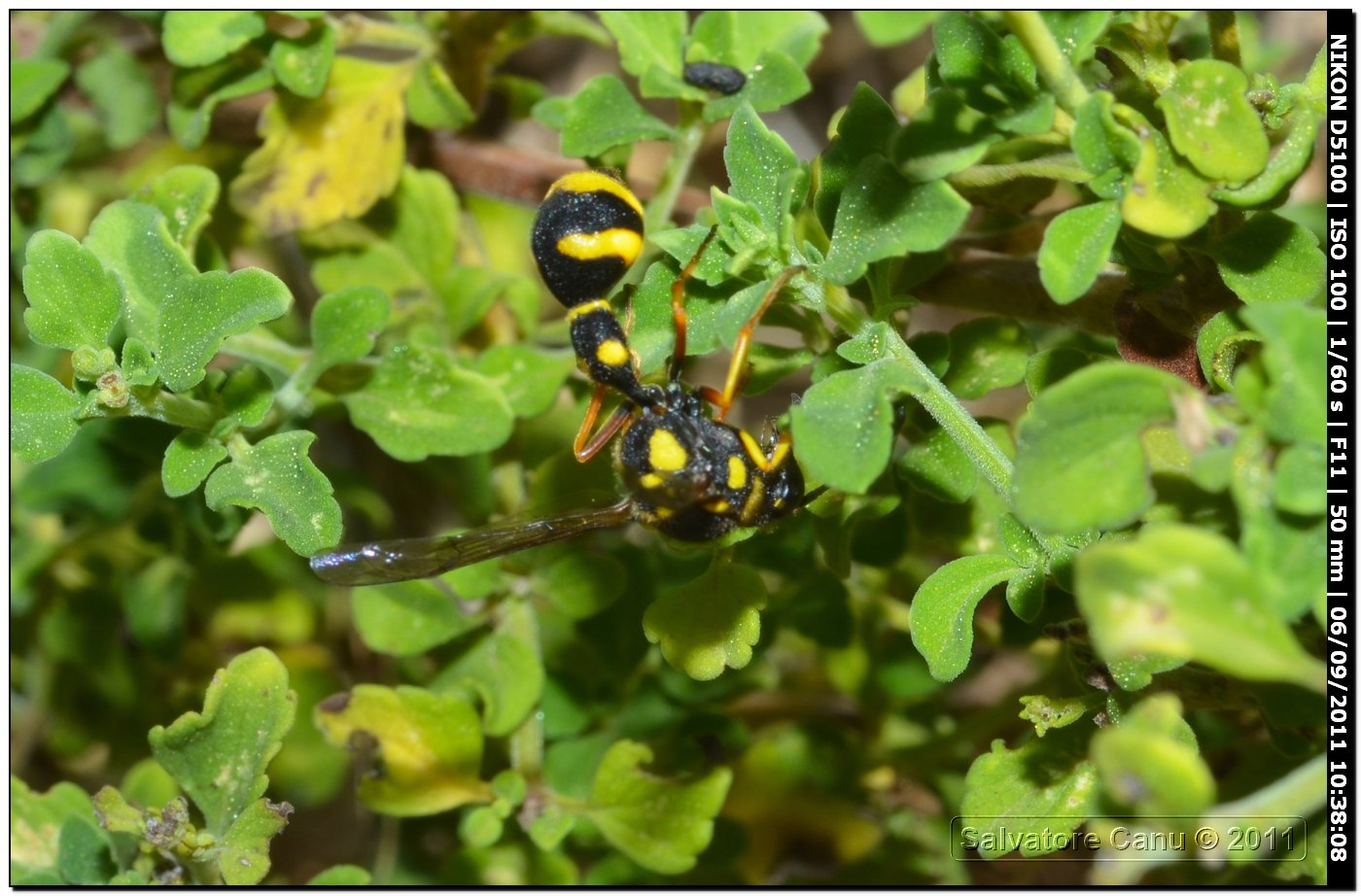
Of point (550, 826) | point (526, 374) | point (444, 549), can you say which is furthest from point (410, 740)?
point (526, 374)

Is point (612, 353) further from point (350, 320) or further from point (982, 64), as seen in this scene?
point (982, 64)

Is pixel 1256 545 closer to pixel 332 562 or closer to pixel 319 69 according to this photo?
pixel 332 562

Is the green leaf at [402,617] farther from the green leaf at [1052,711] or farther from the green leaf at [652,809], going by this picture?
the green leaf at [1052,711]

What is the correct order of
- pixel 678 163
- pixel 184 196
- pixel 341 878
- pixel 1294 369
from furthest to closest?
pixel 678 163 → pixel 184 196 → pixel 341 878 → pixel 1294 369

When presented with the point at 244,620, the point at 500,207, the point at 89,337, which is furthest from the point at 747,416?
the point at 89,337

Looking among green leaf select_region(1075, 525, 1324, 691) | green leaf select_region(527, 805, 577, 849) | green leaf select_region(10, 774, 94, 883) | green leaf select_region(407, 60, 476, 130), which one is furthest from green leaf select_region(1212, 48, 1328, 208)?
green leaf select_region(10, 774, 94, 883)

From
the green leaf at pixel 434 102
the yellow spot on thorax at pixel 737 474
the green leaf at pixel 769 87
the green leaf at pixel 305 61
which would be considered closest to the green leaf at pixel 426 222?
the green leaf at pixel 434 102
